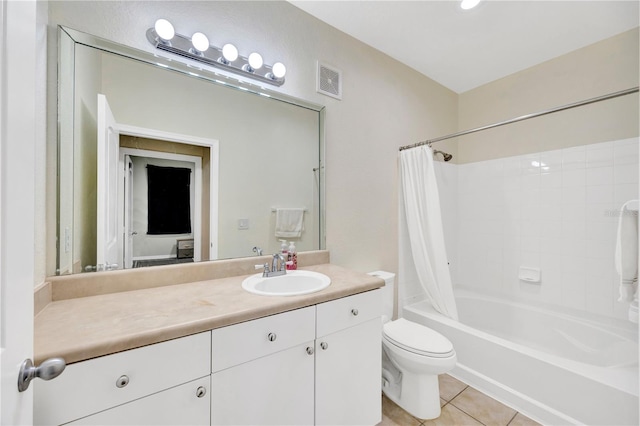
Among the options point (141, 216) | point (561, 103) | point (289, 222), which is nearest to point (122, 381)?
point (141, 216)

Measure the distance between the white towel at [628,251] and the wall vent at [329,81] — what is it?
1939mm

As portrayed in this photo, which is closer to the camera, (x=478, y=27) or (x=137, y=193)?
(x=137, y=193)

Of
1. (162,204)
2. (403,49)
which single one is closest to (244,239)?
(162,204)

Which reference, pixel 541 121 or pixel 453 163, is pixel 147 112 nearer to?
pixel 453 163

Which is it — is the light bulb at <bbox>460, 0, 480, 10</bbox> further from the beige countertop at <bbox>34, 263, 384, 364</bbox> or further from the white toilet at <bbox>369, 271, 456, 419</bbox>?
the white toilet at <bbox>369, 271, 456, 419</bbox>

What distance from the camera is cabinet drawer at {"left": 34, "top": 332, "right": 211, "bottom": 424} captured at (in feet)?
2.19

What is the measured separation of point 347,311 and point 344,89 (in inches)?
62.0

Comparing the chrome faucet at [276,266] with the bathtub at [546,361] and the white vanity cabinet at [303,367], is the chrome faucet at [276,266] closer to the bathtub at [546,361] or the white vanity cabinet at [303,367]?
the white vanity cabinet at [303,367]

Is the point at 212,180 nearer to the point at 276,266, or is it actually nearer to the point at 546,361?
the point at 276,266

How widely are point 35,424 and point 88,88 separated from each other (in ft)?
4.01

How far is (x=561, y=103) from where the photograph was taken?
Result: 86.7 inches

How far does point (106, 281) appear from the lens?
1.13 metres

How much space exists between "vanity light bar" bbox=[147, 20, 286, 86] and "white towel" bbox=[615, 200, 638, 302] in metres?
2.28

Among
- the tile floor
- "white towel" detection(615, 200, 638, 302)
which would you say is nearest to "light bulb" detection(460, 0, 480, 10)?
"white towel" detection(615, 200, 638, 302)
